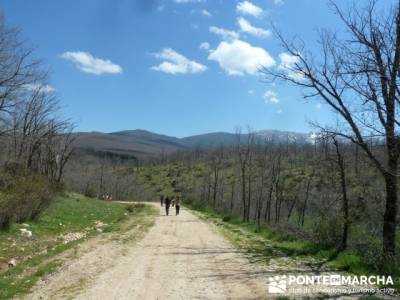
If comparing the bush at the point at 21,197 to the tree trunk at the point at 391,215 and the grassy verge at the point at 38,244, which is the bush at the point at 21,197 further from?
the tree trunk at the point at 391,215

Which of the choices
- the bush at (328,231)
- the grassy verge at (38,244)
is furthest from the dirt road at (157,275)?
the bush at (328,231)

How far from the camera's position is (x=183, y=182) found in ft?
354

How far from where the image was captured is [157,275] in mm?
11320

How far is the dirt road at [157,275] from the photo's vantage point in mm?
9438

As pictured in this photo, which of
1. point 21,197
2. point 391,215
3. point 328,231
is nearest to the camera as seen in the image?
point 391,215

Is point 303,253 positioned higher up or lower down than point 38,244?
higher up

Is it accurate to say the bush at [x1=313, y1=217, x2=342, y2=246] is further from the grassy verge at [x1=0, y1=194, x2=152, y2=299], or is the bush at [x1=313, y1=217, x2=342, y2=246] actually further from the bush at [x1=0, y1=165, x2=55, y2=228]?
the bush at [x1=0, y1=165, x2=55, y2=228]

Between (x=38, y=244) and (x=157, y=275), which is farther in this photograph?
(x=38, y=244)

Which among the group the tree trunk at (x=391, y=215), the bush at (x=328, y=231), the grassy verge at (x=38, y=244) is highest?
the tree trunk at (x=391, y=215)

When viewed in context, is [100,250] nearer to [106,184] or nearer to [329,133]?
[329,133]

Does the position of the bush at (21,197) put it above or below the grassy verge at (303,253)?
above

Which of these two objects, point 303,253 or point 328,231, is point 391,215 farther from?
point 328,231

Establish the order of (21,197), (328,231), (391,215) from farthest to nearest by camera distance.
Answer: (21,197)
(328,231)
(391,215)

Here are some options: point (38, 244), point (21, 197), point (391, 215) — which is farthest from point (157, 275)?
point (21, 197)
